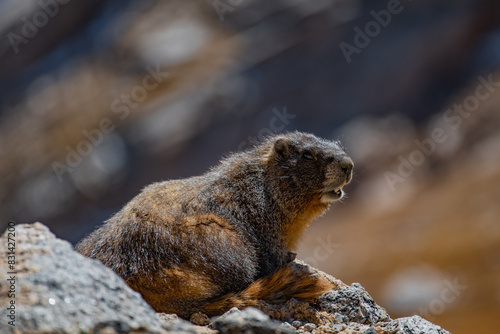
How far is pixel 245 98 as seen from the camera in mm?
37875

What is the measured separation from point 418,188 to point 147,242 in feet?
101

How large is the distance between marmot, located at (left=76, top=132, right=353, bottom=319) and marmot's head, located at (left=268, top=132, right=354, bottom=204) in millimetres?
15

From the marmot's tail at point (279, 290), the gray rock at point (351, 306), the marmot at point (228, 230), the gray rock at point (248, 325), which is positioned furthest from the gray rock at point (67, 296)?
the gray rock at point (351, 306)

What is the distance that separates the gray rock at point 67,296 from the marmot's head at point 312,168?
453 centimetres

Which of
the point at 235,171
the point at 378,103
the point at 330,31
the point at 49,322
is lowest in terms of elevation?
the point at 49,322

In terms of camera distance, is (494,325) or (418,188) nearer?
(494,325)

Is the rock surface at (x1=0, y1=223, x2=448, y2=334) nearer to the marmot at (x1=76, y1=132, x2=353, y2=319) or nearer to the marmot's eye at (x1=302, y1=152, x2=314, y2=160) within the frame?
the marmot at (x1=76, y1=132, x2=353, y2=319)

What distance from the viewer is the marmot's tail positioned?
7.81m

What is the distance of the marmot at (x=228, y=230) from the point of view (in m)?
7.78

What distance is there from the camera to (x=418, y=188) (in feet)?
120

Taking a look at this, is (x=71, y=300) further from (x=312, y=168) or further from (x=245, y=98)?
(x=245, y=98)

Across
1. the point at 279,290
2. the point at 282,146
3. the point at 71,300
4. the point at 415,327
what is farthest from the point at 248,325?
the point at 282,146

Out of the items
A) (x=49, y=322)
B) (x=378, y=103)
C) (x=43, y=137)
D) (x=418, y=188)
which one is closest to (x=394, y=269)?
(x=418, y=188)

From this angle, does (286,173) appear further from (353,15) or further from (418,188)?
(353,15)
